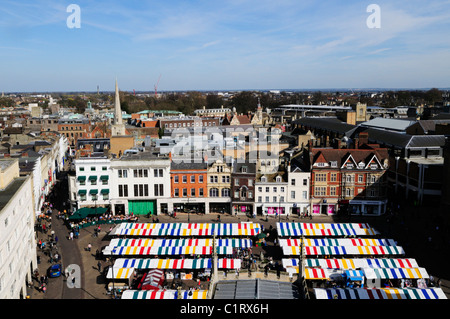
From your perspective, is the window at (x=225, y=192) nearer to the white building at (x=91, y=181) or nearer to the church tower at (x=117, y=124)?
the white building at (x=91, y=181)

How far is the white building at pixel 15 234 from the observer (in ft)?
77.9

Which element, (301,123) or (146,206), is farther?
(301,123)

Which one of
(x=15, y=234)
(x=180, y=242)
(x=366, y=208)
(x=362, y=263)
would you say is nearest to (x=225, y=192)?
(x=180, y=242)

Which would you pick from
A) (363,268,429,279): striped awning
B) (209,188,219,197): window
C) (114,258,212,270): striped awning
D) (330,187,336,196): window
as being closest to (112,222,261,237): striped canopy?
(114,258,212,270): striped awning

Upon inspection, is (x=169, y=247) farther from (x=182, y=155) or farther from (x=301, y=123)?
(x=301, y=123)

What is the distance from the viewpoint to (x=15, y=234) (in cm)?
2664

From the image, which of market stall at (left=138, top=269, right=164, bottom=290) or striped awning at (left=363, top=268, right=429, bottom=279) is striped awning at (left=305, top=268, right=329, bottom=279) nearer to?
striped awning at (left=363, top=268, right=429, bottom=279)

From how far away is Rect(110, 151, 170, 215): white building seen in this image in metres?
45.9

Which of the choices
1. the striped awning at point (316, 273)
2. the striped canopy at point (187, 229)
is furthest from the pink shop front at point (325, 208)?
the striped awning at point (316, 273)

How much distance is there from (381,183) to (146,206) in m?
28.7

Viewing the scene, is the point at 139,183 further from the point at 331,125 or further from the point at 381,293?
the point at 331,125
